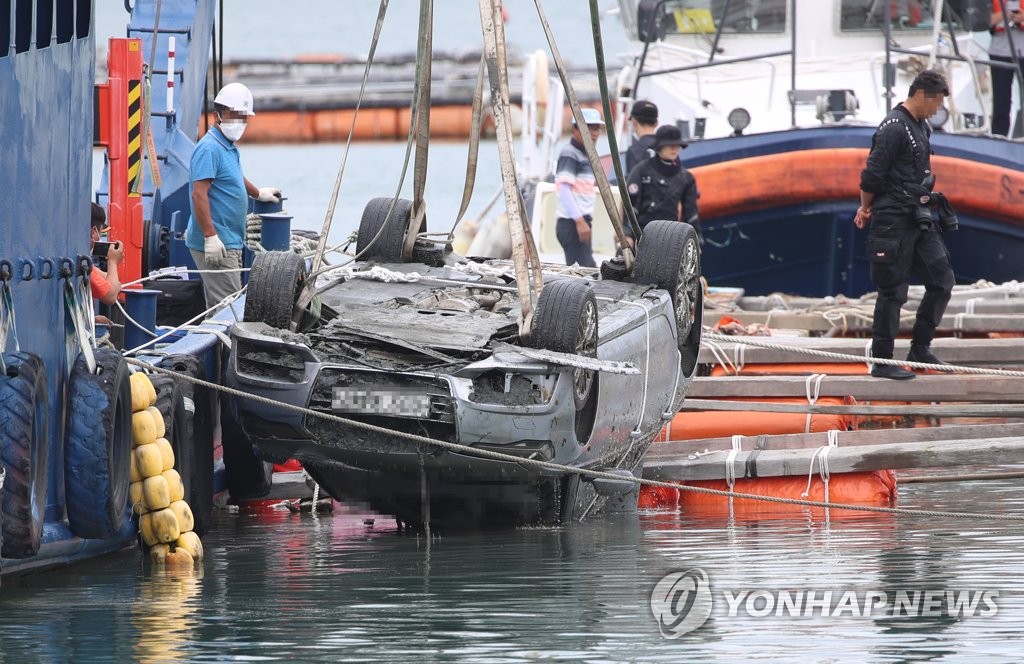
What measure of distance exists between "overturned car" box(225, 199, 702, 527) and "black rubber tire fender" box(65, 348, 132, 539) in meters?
1.02

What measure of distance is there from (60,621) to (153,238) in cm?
503

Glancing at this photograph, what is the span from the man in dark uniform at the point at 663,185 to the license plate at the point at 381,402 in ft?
18.9

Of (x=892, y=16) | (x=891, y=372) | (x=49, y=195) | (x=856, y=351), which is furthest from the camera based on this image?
(x=892, y=16)

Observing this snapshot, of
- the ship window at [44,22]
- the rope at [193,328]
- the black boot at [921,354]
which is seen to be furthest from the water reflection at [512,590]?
the ship window at [44,22]

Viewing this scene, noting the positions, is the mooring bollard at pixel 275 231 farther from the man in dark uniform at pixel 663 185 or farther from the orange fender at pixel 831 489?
the orange fender at pixel 831 489

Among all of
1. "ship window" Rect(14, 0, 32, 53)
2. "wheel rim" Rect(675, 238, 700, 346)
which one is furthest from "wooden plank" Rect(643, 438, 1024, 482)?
"ship window" Rect(14, 0, 32, 53)

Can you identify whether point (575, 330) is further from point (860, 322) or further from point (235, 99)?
point (860, 322)

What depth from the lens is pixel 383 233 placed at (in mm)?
10430

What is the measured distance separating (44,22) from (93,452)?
1797 millimetres

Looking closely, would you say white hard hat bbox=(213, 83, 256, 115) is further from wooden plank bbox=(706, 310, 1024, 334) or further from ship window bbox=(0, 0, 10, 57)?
wooden plank bbox=(706, 310, 1024, 334)

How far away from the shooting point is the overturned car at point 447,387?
334 inches

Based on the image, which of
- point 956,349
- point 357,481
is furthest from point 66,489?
point 956,349

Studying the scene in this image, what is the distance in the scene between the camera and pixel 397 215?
1045 centimetres

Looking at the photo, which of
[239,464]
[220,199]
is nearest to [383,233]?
[220,199]
